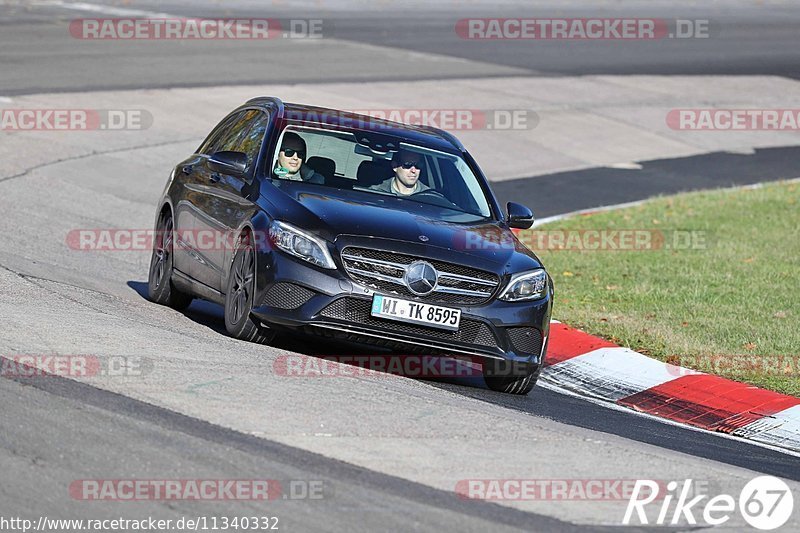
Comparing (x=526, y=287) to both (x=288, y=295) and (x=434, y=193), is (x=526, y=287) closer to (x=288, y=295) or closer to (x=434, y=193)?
(x=434, y=193)

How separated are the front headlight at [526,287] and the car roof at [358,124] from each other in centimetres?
169

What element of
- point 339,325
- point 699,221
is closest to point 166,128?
point 699,221

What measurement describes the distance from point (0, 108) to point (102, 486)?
15294 millimetres

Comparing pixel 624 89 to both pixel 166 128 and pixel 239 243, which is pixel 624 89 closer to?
pixel 166 128

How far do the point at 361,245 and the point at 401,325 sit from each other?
56 cm

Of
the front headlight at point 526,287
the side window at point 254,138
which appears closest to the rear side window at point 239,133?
the side window at point 254,138

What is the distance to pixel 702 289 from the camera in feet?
45.1

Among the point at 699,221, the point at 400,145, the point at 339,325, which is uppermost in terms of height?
the point at 400,145

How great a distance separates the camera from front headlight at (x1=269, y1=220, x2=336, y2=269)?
29.7 ft

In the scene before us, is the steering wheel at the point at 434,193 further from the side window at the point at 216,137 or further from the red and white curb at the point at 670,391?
the side window at the point at 216,137

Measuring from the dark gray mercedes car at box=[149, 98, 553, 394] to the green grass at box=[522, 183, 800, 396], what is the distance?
6.67 ft

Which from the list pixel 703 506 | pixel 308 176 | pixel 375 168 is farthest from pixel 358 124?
pixel 703 506

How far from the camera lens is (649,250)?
1591cm

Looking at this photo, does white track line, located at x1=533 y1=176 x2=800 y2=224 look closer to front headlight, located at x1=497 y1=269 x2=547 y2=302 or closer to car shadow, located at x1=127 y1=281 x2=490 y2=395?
car shadow, located at x1=127 y1=281 x2=490 y2=395
